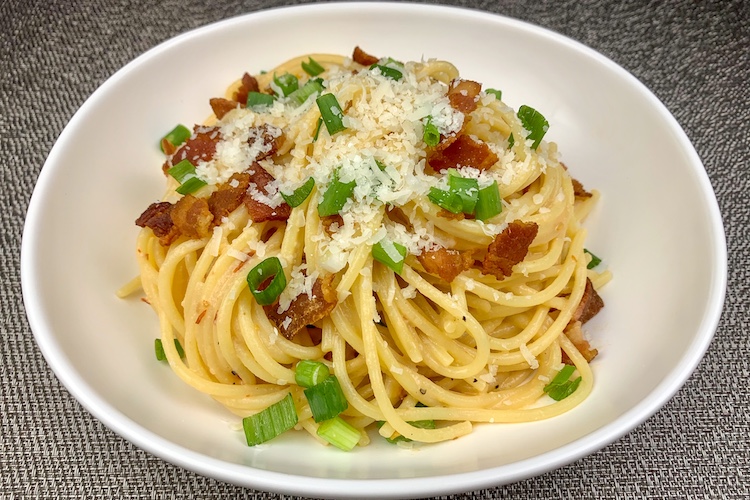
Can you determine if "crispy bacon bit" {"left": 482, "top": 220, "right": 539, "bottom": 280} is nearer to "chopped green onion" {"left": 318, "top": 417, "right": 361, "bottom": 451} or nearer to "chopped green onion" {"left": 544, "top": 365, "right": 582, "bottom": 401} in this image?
"chopped green onion" {"left": 544, "top": 365, "right": 582, "bottom": 401}

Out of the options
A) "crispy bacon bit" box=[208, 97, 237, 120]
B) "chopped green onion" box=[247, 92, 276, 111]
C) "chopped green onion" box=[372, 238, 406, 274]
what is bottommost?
"chopped green onion" box=[372, 238, 406, 274]

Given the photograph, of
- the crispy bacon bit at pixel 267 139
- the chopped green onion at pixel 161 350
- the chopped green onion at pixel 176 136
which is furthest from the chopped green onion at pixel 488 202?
the chopped green onion at pixel 176 136

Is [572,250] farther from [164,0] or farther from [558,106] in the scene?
[164,0]

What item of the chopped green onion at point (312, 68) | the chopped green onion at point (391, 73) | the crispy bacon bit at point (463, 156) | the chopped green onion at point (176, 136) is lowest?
the chopped green onion at point (176, 136)

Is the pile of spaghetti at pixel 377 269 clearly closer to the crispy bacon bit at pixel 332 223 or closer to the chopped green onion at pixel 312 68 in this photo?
the crispy bacon bit at pixel 332 223

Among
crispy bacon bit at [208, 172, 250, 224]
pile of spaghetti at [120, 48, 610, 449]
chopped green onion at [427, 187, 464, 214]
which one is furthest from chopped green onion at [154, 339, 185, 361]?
chopped green onion at [427, 187, 464, 214]
